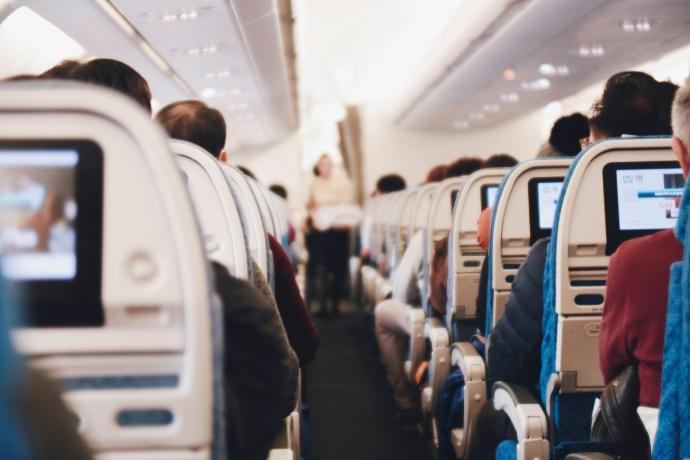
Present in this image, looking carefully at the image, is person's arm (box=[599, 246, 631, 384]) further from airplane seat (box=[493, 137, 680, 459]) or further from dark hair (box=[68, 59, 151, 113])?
dark hair (box=[68, 59, 151, 113])

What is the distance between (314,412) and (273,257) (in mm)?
3176

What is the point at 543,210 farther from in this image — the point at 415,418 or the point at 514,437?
the point at 415,418

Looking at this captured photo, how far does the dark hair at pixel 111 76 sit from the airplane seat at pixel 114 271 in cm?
115

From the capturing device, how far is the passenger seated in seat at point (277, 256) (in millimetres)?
2664

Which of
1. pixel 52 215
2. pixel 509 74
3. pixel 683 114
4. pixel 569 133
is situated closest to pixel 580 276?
pixel 683 114

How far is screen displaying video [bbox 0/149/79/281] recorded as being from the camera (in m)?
1.13

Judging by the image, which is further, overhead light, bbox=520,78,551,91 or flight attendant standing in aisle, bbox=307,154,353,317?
overhead light, bbox=520,78,551,91

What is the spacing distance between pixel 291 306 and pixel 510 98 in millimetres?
9710

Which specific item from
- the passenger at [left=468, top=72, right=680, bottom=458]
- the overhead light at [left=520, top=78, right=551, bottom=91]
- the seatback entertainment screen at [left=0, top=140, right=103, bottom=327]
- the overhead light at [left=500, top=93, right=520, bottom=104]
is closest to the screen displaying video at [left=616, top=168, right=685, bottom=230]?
the passenger at [left=468, top=72, right=680, bottom=458]

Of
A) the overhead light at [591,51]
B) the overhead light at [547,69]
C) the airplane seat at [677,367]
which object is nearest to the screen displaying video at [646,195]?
the airplane seat at [677,367]

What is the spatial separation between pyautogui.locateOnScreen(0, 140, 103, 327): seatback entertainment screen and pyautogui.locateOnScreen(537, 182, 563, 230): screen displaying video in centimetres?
225

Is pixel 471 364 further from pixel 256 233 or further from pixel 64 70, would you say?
pixel 64 70

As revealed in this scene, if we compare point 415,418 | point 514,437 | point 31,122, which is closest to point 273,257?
point 514,437

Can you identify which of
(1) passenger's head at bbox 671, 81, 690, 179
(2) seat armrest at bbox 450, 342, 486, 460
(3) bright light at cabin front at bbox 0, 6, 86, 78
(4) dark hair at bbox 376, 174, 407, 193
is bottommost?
(2) seat armrest at bbox 450, 342, 486, 460
